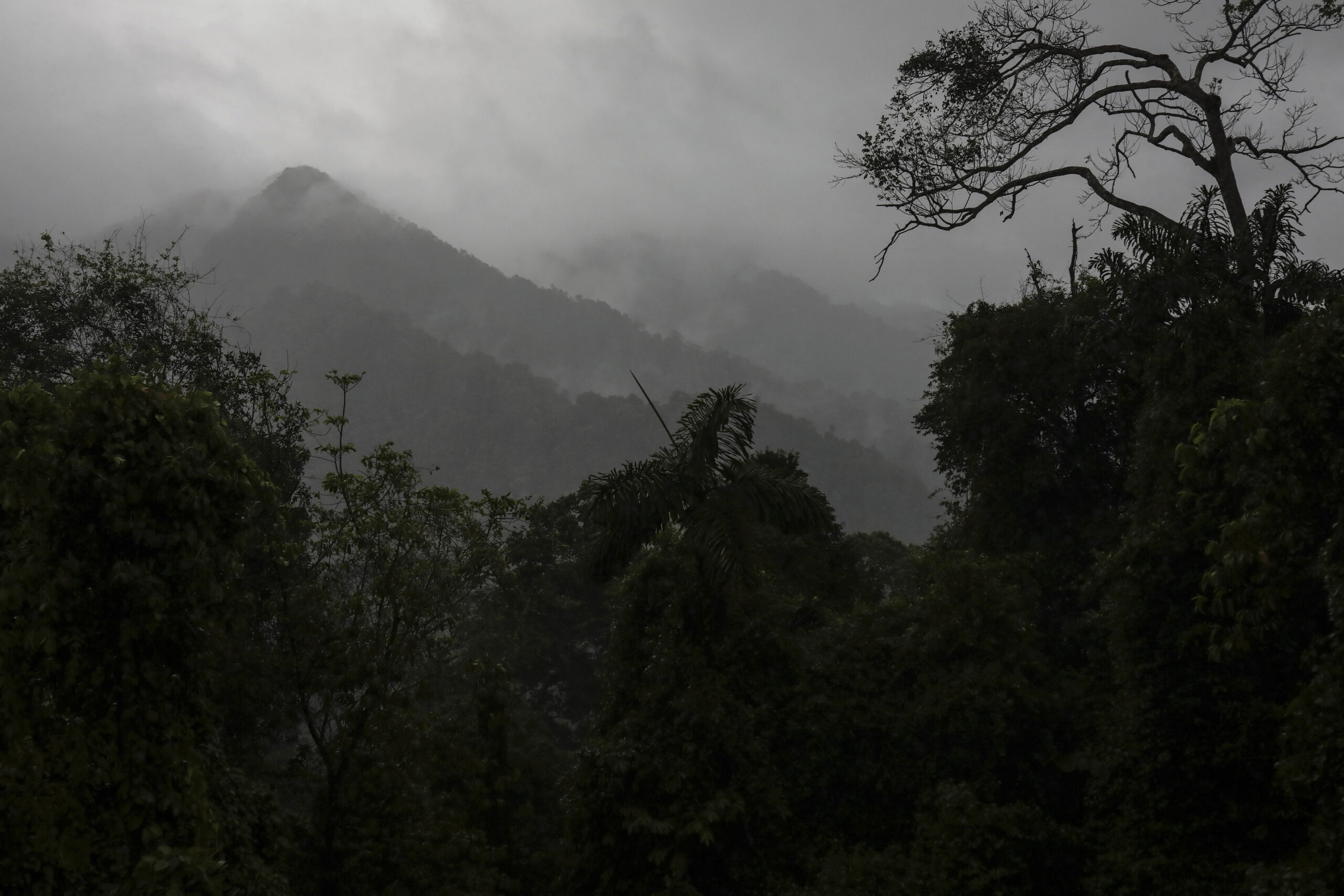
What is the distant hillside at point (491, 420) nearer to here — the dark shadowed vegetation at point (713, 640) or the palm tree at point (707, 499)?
the dark shadowed vegetation at point (713, 640)

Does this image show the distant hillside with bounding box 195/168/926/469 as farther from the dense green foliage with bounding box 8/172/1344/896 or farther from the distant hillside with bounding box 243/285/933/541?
the dense green foliage with bounding box 8/172/1344/896

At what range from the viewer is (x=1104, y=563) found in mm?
12125

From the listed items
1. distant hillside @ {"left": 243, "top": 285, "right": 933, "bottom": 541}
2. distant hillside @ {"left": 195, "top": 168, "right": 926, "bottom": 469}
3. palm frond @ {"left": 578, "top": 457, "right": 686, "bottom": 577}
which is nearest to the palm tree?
palm frond @ {"left": 578, "top": 457, "right": 686, "bottom": 577}

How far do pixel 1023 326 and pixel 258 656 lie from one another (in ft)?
46.8

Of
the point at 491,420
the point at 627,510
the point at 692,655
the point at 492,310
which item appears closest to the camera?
the point at 627,510

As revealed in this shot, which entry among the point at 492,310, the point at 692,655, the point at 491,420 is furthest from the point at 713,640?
the point at 492,310

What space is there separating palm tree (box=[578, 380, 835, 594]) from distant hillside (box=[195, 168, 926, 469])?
159502 millimetres

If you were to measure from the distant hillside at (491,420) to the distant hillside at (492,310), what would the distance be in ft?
69.7

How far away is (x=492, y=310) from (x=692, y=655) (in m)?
181

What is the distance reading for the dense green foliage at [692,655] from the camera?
5.70 metres

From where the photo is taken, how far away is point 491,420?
138 meters

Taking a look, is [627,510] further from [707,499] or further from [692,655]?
[692,655]

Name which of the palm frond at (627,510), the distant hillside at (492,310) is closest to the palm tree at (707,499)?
the palm frond at (627,510)

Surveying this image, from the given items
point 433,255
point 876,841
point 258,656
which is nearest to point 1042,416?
point 876,841
